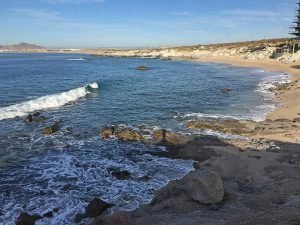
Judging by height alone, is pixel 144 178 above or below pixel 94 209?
below

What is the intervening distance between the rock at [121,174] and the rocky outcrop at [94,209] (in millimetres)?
3389

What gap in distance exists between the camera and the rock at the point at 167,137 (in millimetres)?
23891

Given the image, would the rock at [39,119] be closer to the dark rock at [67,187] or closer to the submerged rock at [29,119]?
the submerged rock at [29,119]

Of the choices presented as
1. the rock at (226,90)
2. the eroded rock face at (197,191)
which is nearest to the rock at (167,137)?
the eroded rock face at (197,191)

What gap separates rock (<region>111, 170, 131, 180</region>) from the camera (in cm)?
1820

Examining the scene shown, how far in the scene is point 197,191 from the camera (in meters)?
14.4

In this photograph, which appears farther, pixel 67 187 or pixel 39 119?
pixel 39 119

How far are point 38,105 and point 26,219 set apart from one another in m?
23.4

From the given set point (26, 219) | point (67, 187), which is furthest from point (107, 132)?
point (26, 219)

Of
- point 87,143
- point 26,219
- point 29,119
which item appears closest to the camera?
point 26,219

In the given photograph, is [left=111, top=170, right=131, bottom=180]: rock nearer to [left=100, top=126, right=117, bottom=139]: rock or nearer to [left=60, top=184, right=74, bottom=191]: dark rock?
[left=60, top=184, right=74, bottom=191]: dark rock

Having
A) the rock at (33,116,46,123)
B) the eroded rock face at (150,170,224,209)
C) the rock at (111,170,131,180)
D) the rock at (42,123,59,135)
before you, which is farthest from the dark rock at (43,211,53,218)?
the rock at (33,116,46,123)

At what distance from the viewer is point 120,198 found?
15.9 metres

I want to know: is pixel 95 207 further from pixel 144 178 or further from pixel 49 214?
pixel 144 178
